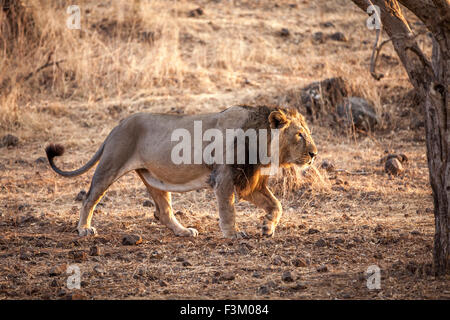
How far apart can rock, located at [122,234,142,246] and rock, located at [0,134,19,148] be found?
492 cm

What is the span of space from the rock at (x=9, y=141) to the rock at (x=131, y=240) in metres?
4.92

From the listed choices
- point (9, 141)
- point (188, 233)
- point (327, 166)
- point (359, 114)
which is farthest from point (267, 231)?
point (9, 141)

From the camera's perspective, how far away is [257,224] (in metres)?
6.16

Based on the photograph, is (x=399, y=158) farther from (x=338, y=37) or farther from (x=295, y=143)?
(x=338, y=37)

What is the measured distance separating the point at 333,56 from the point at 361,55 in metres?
0.56

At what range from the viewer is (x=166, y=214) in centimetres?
595

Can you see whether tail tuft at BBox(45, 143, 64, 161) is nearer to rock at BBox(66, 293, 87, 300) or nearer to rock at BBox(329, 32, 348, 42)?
rock at BBox(66, 293, 87, 300)

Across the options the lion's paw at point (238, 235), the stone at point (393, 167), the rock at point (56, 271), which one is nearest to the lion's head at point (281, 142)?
the lion's paw at point (238, 235)

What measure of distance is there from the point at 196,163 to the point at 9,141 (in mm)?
4997

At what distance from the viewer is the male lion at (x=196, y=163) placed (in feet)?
17.9

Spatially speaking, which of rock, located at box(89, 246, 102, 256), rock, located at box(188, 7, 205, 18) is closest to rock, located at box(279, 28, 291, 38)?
rock, located at box(188, 7, 205, 18)

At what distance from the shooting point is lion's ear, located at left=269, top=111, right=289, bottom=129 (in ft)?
17.8

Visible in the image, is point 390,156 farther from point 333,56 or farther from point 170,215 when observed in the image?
point 333,56
